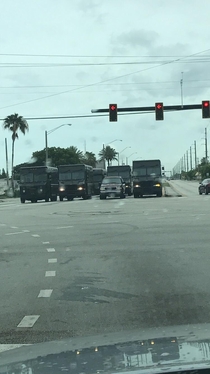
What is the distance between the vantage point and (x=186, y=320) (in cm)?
692

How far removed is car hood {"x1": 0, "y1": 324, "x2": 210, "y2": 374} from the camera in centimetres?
360

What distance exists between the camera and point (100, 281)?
956 centimetres

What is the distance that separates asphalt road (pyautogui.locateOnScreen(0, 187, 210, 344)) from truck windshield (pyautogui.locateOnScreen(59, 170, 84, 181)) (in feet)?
90.7

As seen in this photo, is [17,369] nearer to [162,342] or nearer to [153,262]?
→ [162,342]

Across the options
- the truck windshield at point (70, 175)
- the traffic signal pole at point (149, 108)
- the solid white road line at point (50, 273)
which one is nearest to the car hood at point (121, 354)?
the solid white road line at point (50, 273)

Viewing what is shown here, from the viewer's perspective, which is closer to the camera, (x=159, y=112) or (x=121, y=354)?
(x=121, y=354)

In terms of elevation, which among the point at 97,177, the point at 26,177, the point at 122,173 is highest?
the point at 122,173

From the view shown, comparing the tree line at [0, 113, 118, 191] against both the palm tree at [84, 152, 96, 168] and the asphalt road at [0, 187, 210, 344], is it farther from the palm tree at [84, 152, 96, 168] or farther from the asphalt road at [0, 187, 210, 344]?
the asphalt road at [0, 187, 210, 344]

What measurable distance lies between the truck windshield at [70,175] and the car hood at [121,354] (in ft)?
131

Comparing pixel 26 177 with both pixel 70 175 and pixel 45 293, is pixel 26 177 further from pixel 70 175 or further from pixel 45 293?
pixel 45 293

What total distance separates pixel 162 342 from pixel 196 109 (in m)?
29.5

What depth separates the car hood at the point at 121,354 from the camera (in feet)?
11.8

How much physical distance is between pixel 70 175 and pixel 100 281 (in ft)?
116

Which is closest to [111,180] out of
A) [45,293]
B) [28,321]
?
[45,293]
